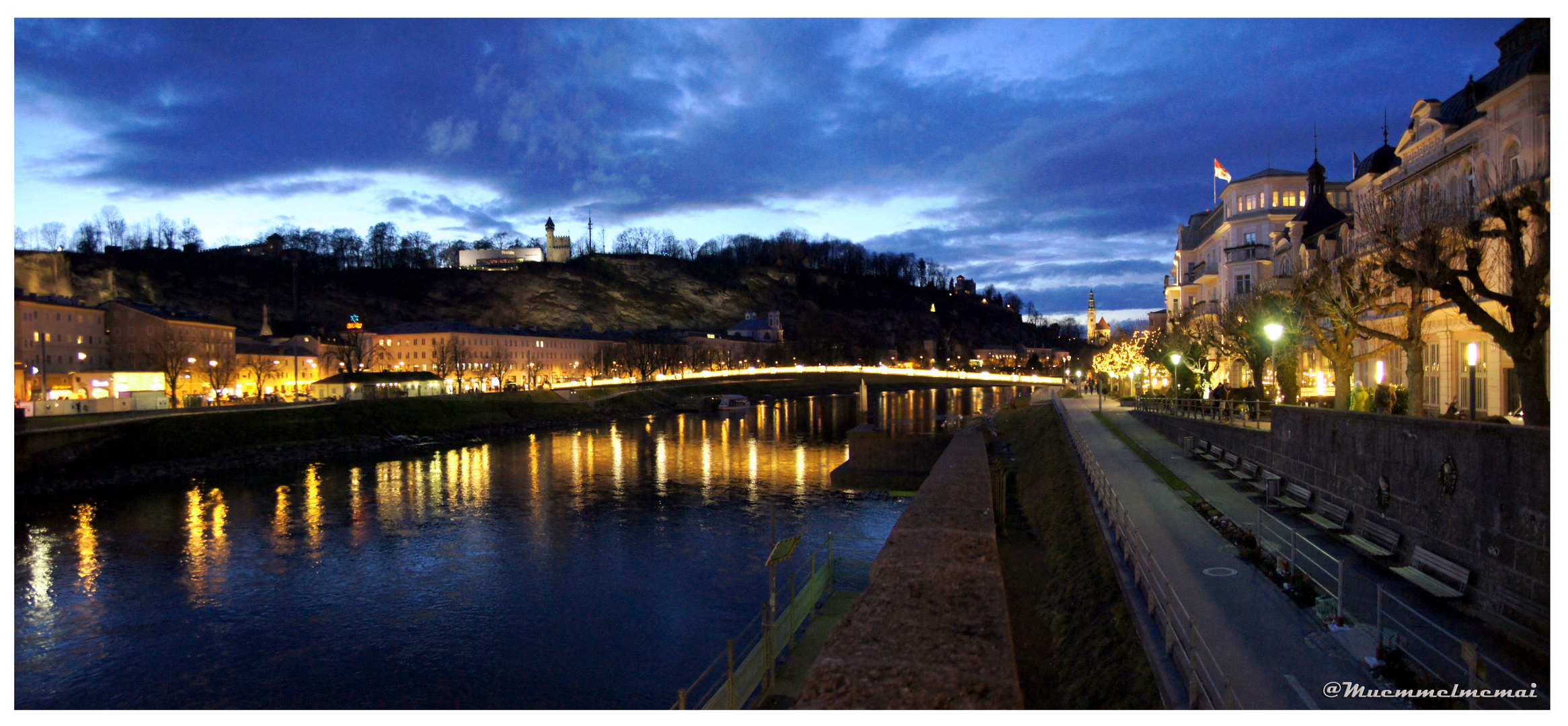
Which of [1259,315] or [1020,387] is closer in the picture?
[1259,315]

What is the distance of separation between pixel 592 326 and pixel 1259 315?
17449 centimetres

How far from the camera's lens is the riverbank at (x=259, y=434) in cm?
3869

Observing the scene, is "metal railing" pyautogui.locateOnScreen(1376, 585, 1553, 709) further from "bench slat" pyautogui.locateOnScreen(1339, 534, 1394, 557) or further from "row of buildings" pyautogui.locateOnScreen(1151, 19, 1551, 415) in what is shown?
"row of buildings" pyautogui.locateOnScreen(1151, 19, 1551, 415)

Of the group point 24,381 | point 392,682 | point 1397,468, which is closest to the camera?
point 1397,468

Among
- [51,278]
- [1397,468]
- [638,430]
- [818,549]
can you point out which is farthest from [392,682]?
[51,278]

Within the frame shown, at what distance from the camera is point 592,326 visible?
191000mm

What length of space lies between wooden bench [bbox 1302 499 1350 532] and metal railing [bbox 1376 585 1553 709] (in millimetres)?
4505

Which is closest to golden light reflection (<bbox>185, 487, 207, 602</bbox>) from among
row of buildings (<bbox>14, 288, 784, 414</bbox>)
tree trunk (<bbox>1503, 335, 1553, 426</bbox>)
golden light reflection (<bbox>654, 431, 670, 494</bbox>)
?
golden light reflection (<bbox>654, 431, 670, 494</bbox>)

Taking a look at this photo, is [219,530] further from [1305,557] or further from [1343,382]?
[1343,382]

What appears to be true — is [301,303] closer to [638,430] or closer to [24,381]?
[24,381]

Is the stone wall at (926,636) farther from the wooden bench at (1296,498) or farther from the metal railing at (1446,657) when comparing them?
the wooden bench at (1296,498)

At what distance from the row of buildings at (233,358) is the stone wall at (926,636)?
55739mm

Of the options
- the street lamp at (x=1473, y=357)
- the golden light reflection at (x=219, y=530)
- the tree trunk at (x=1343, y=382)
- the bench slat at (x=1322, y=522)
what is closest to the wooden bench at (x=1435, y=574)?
the bench slat at (x=1322, y=522)

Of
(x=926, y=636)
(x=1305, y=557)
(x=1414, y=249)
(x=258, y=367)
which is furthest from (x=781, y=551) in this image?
(x=258, y=367)
